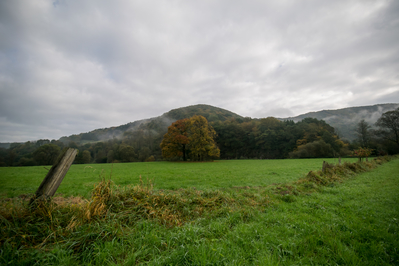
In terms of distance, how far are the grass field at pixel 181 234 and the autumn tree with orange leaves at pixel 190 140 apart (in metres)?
35.1

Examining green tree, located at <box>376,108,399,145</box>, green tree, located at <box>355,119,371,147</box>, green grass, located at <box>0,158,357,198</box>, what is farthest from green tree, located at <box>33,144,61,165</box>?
green tree, located at <box>355,119,371,147</box>

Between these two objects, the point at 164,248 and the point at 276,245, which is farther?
the point at 276,245

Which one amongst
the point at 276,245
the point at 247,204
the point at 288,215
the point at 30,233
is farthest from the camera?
the point at 247,204

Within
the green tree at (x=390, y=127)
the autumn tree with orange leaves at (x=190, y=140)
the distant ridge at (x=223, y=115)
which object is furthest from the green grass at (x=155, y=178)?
the distant ridge at (x=223, y=115)

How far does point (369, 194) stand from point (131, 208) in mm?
10670

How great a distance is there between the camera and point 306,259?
301 centimetres

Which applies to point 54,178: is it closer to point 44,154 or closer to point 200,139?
point 200,139

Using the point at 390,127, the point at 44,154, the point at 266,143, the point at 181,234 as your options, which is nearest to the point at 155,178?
the point at 181,234

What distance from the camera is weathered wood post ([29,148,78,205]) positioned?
11.7 ft

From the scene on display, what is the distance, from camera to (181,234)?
3584 millimetres

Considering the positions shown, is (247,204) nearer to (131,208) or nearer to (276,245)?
(276,245)

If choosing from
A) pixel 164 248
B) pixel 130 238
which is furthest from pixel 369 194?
pixel 130 238

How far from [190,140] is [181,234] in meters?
37.8

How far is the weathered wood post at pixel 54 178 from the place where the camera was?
3.57 m
